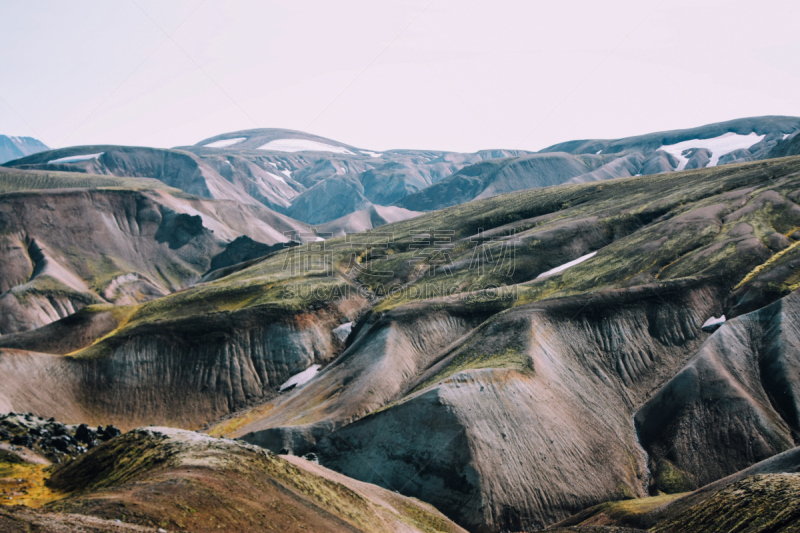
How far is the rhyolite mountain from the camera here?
92.0 feet

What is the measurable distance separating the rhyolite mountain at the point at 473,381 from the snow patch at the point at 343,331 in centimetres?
30

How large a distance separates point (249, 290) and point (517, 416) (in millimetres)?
56569

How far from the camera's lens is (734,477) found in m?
34.7

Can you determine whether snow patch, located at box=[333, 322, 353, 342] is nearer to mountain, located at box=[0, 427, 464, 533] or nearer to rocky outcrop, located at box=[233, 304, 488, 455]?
rocky outcrop, located at box=[233, 304, 488, 455]

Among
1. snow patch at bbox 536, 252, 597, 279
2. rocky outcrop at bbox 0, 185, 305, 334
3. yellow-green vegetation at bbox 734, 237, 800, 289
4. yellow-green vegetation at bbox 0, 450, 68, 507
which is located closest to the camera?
yellow-green vegetation at bbox 0, 450, 68, 507

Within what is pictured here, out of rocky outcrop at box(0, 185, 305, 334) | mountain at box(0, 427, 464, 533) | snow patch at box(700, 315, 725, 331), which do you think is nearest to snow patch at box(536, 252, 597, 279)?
snow patch at box(700, 315, 725, 331)

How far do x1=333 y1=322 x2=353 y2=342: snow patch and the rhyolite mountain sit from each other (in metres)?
0.30

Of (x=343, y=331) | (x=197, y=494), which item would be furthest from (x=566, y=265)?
(x=197, y=494)

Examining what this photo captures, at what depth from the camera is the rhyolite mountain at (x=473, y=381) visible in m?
28.0

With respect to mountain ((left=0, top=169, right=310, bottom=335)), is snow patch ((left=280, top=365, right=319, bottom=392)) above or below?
below

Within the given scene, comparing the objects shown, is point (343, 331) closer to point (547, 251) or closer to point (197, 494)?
point (547, 251)

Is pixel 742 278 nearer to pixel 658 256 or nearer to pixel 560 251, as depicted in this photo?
pixel 658 256

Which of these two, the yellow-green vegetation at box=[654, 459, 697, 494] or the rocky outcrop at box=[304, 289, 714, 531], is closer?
the rocky outcrop at box=[304, 289, 714, 531]

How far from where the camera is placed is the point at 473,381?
1903 inches
